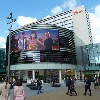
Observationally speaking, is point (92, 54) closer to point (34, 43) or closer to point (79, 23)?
point (79, 23)

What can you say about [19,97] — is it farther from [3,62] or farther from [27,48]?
[3,62]

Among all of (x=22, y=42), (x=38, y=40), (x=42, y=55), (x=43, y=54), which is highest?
(x=38, y=40)

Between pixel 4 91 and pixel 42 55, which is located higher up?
pixel 42 55

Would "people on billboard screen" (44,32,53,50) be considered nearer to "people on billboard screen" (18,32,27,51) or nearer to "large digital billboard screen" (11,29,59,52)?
"large digital billboard screen" (11,29,59,52)

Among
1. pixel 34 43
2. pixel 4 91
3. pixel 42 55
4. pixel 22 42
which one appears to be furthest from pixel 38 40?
pixel 4 91

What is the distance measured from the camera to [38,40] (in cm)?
8044

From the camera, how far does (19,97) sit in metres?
10.9

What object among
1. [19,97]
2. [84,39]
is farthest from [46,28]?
[19,97]

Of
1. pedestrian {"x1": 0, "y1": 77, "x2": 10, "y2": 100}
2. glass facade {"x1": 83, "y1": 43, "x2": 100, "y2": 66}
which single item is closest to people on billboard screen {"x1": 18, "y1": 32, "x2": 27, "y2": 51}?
glass facade {"x1": 83, "y1": 43, "x2": 100, "y2": 66}

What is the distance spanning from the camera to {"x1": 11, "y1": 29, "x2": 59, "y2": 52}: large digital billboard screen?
3172 inches

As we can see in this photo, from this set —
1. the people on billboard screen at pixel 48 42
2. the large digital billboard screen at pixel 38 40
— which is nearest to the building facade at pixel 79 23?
the large digital billboard screen at pixel 38 40

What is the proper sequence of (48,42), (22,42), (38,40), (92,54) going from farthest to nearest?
(92,54), (22,42), (48,42), (38,40)

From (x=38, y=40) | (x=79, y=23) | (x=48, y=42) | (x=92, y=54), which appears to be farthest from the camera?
(x=79, y=23)

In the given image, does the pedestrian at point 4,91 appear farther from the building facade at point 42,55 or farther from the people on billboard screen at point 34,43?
the people on billboard screen at point 34,43
